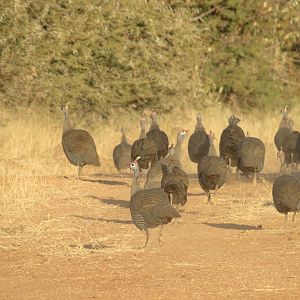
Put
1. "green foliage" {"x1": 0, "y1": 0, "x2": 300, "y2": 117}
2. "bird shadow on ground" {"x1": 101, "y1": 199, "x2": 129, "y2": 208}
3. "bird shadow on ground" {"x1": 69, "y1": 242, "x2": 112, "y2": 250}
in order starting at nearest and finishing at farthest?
"bird shadow on ground" {"x1": 69, "y1": 242, "x2": 112, "y2": 250} → "bird shadow on ground" {"x1": 101, "y1": 199, "x2": 129, "y2": 208} → "green foliage" {"x1": 0, "y1": 0, "x2": 300, "y2": 117}

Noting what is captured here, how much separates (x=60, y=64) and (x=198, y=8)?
254 inches

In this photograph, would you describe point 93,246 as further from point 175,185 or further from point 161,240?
point 175,185

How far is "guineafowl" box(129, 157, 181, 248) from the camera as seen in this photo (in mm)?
9859

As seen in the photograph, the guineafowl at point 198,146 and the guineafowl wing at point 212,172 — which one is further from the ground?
the guineafowl at point 198,146

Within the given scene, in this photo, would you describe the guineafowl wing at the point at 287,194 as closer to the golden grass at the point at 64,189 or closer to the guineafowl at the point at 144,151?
the golden grass at the point at 64,189

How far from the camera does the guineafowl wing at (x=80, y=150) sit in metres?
15.6

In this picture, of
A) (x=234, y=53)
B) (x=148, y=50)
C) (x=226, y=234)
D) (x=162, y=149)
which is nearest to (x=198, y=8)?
(x=234, y=53)

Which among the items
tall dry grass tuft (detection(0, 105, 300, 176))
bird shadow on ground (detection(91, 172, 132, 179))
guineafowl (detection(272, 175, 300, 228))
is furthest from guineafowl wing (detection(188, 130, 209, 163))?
guineafowl (detection(272, 175, 300, 228))

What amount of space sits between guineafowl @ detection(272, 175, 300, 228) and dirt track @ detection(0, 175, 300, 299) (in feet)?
0.97

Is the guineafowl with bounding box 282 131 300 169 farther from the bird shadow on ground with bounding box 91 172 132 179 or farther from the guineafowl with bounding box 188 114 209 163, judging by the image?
the bird shadow on ground with bounding box 91 172 132 179

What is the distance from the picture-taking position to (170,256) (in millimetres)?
9680

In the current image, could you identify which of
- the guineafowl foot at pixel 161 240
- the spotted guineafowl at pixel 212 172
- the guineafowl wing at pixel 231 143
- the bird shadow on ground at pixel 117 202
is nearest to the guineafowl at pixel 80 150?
the bird shadow on ground at pixel 117 202

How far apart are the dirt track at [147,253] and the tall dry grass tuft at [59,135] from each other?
397 cm

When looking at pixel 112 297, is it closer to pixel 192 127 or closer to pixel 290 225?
pixel 290 225
